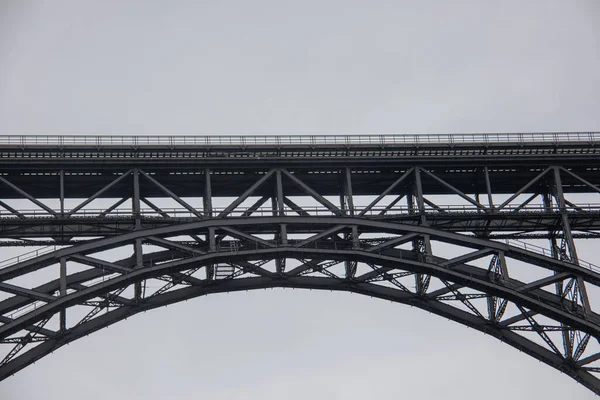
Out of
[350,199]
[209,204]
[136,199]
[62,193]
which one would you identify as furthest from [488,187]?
[62,193]

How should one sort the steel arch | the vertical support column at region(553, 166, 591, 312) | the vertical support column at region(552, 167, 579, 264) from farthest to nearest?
the vertical support column at region(552, 167, 579, 264), the vertical support column at region(553, 166, 591, 312), the steel arch

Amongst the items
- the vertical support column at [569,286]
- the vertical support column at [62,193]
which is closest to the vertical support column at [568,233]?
the vertical support column at [569,286]

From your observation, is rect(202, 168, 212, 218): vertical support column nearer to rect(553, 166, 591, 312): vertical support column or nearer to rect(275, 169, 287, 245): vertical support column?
rect(275, 169, 287, 245): vertical support column

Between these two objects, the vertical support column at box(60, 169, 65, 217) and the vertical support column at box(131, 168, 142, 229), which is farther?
the vertical support column at box(60, 169, 65, 217)

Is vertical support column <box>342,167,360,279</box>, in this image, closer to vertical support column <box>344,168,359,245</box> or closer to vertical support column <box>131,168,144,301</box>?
vertical support column <box>344,168,359,245</box>

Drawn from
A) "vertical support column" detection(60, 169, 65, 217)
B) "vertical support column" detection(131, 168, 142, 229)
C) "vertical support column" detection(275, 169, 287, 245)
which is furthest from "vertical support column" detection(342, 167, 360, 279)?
"vertical support column" detection(60, 169, 65, 217)

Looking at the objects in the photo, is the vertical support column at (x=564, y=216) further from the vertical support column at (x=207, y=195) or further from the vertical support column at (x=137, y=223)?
the vertical support column at (x=137, y=223)

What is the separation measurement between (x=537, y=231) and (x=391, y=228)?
A: 1009 cm

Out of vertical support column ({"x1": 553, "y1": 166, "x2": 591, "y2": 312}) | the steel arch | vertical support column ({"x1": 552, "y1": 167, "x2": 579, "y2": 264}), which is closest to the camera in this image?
the steel arch

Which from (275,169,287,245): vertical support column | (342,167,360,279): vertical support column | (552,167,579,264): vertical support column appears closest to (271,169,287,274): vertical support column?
(275,169,287,245): vertical support column

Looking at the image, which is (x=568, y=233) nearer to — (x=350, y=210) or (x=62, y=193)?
(x=350, y=210)

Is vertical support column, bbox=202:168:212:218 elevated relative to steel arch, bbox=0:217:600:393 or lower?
elevated

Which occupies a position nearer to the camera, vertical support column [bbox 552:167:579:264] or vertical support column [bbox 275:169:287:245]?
vertical support column [bbox 275:169:287:245]

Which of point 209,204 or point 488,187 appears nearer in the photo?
point 209,204
